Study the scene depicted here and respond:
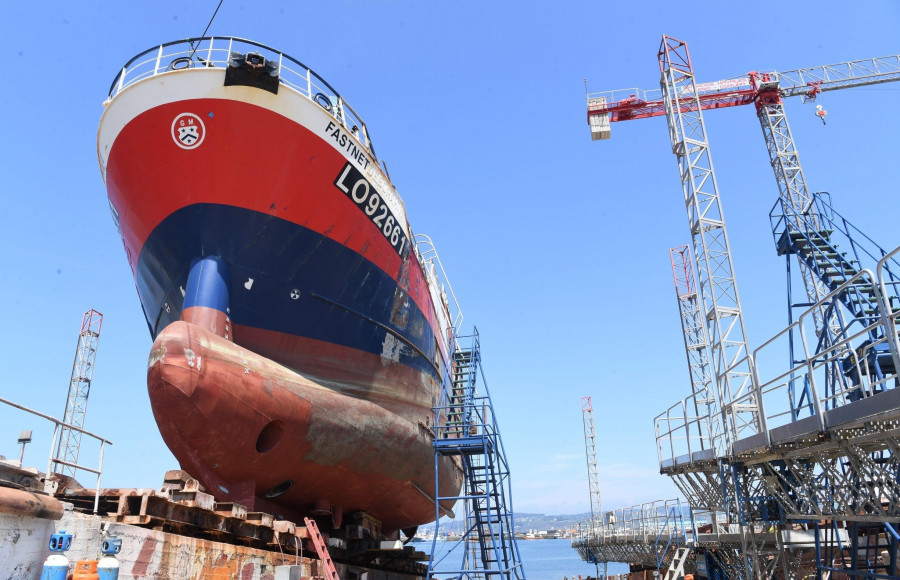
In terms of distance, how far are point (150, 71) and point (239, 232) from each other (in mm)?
2938

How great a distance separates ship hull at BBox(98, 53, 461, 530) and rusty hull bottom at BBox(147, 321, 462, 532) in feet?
0.09

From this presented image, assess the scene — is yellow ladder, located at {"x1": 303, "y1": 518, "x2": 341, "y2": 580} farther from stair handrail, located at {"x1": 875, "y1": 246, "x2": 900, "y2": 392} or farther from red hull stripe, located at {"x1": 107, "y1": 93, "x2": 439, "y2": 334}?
stair handrail, located at {"x1": 875, "y1": 246, "x2": 900, "y2": 392}

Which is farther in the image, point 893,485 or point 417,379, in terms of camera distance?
point 417,379

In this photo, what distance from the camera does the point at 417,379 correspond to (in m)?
13.3

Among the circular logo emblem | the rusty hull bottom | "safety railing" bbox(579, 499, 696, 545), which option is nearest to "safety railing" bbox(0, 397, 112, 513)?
the rusty hull bottom

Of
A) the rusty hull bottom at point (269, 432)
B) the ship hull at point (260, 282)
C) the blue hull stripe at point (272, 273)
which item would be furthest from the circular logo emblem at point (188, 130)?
the rusty hull bottom at point (269, 432)

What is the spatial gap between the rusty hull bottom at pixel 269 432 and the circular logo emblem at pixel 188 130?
2.95 m

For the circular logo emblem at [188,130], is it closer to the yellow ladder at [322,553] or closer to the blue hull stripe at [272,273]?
the blue hull stripe at [272,273]

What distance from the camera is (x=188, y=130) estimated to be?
9703mm

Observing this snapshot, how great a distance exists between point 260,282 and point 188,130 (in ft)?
8.65

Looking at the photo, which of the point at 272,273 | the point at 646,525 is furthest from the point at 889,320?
the point at 646,525

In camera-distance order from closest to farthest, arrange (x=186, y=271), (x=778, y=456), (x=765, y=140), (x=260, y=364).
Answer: (x=778, y=456) → (x=260, y=364) → (x=186, y=271) → (x=765, y=140)

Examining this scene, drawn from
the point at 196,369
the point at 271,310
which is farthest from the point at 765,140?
the point at 196,369

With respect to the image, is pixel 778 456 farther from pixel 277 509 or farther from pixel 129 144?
pixel 129 144
